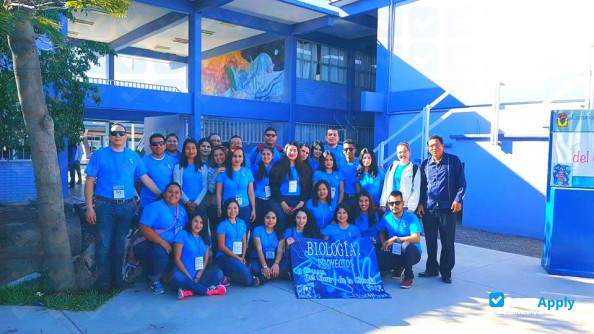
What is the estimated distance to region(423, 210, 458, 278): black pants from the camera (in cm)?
538

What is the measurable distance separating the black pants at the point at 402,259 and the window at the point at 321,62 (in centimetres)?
1244

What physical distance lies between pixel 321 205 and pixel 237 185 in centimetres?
113

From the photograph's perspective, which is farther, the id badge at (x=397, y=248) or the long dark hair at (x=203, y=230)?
the id badge at (x=397, y=248)

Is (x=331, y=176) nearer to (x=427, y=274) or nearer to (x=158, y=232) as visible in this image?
(x=427, y=274)

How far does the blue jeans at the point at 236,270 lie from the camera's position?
4980 mm

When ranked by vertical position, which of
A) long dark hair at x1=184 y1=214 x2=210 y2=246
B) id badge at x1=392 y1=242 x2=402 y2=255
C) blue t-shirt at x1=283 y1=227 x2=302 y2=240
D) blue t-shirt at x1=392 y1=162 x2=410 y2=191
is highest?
Answer: blue t-shirt at x1=392 y1=162 x2=410 y2=191

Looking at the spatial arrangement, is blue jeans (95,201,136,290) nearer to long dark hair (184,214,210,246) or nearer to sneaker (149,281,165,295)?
sneaker (149,281,165,295)

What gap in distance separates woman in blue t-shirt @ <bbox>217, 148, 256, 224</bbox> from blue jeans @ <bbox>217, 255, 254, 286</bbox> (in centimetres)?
63

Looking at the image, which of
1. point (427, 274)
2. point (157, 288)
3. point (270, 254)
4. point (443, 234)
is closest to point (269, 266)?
point (270, 254)

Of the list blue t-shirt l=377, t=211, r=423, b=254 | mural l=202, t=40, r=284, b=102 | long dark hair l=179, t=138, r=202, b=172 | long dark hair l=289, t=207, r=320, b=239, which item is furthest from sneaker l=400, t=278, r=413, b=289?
mural l=202, t=40, r=284, b=102

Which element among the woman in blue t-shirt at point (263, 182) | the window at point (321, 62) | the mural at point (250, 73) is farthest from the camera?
the mural at point (250, 73)

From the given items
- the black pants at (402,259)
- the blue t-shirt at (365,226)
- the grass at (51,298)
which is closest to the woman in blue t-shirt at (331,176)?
the blue t-shirt at (365,226)

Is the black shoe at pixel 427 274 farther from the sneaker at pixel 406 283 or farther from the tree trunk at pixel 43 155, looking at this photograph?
the tree trunk at pixel 43 155

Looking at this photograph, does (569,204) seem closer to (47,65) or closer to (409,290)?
(409,290)
